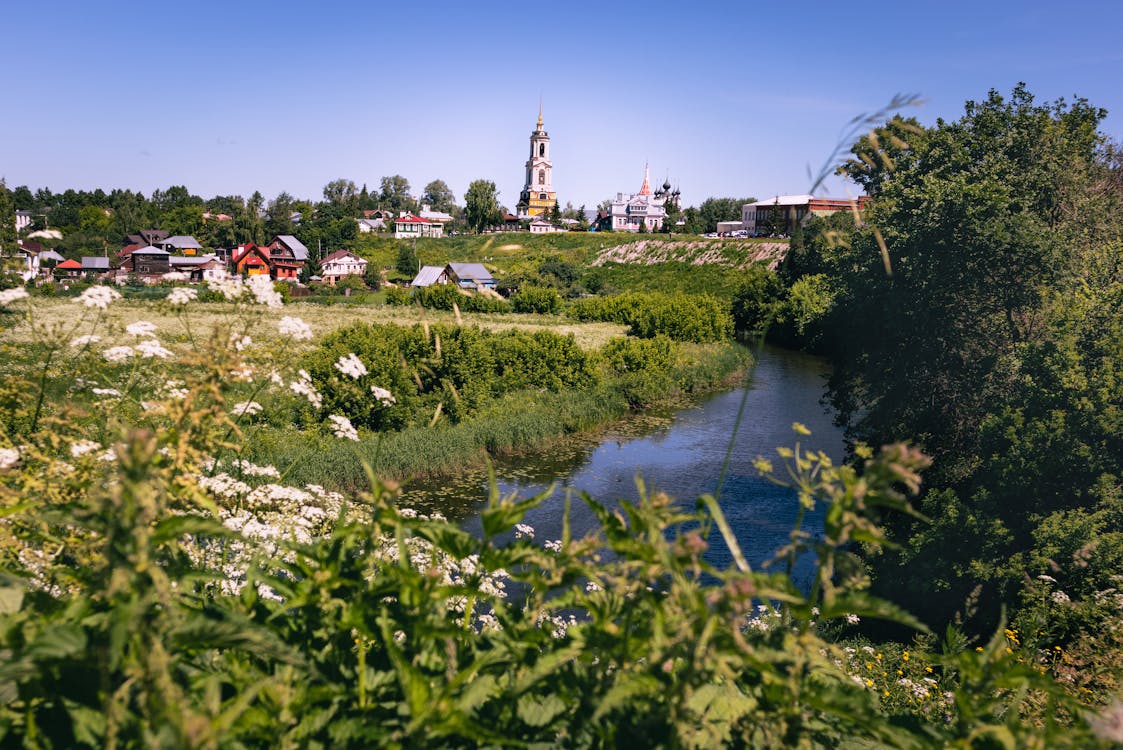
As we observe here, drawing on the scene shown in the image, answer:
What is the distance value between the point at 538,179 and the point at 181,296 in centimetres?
17913

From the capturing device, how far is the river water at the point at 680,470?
17.5 metres

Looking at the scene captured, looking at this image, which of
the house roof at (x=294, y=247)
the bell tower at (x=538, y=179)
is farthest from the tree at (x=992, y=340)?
the bell tower at (x=538, y=179)

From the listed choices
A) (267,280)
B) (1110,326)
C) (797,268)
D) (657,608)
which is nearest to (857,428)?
(1110,326)

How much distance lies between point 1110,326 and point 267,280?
14.3m

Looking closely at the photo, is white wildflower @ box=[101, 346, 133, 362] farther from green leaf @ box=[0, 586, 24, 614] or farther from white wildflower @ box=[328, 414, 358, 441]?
green leaf @ box=[0, 586, 24, 614]

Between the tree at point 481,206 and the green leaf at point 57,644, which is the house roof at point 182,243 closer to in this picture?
the tree at point 481,206

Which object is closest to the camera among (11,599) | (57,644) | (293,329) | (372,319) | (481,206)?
(57,644)

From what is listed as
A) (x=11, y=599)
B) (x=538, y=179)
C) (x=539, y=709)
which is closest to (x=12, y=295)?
(x=11, y=599)

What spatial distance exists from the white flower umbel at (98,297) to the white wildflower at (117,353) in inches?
20.0

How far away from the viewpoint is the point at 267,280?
5.32 m

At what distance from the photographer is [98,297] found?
4840mm

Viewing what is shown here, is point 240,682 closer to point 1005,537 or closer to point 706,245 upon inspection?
point 1005,537

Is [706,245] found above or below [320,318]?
above

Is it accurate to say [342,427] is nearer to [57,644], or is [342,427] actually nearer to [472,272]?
[57,644]
